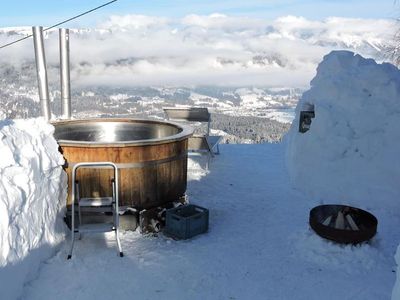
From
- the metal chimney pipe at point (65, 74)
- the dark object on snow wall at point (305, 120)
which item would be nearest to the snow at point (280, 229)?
the dark object on snow wall at point (305, 120)

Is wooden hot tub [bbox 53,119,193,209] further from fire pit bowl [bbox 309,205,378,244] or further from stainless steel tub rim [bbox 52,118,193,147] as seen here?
fire pit bowl [bbox 309,205,378,244]

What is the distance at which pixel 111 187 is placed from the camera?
630 cm

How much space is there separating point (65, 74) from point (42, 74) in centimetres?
94

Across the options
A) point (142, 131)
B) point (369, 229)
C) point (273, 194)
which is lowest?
point (273, 194)

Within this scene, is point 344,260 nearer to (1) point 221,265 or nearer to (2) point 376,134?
(1) point 221,265

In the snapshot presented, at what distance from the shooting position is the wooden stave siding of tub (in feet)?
20.3

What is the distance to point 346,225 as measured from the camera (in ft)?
19.4

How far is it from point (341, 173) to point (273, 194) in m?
1.55

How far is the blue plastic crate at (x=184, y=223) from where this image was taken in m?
6.08

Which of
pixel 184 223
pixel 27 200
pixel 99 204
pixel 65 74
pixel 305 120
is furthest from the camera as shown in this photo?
pixel 65 74

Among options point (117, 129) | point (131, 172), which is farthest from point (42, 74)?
point (131, 172)

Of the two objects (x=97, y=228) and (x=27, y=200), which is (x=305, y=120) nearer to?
(x=97, y=228)

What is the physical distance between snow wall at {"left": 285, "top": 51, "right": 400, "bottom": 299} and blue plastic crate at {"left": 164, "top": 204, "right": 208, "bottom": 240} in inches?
125

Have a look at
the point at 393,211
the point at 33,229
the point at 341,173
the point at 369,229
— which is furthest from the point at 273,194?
the point at 33,229
